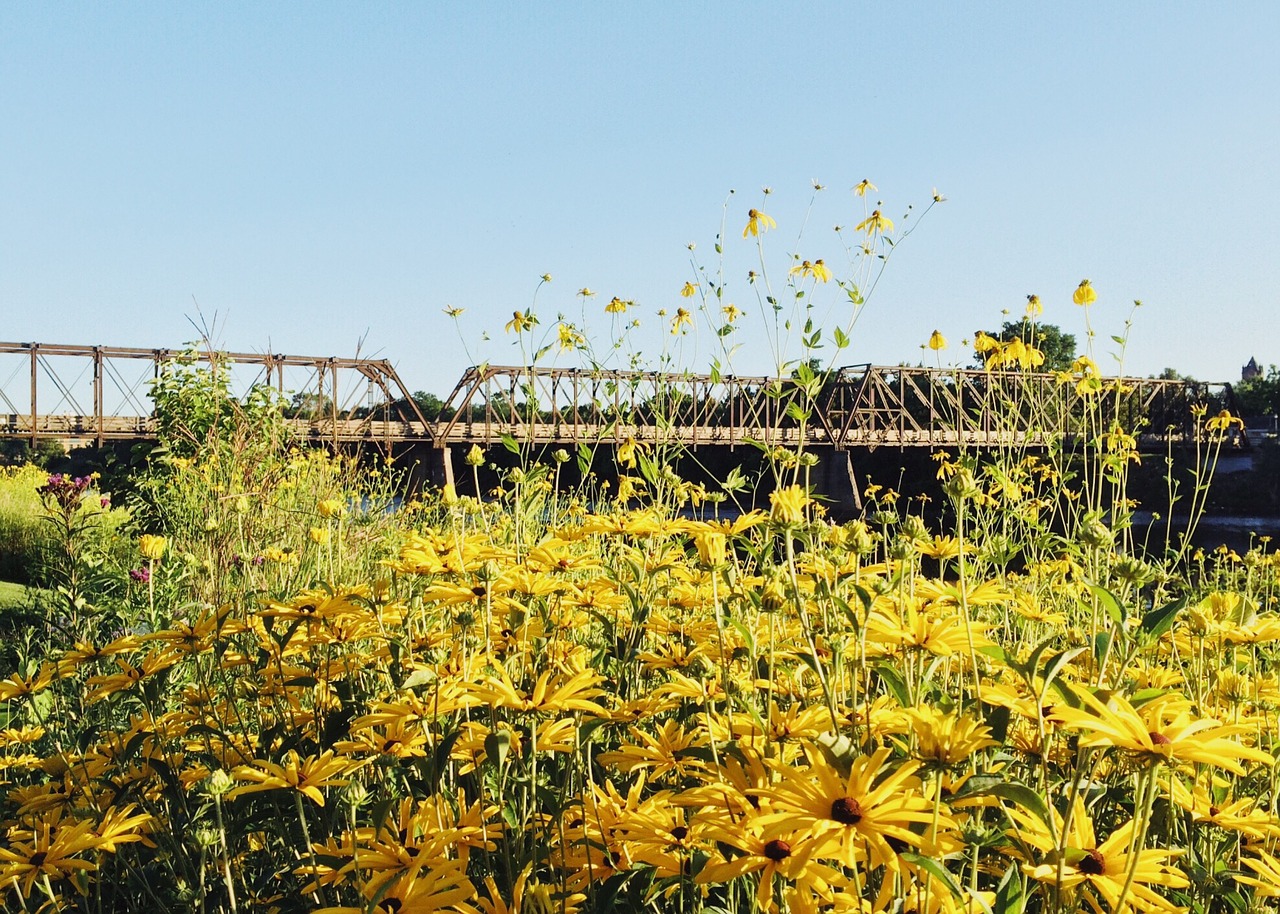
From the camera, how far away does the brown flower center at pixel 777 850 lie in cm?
83

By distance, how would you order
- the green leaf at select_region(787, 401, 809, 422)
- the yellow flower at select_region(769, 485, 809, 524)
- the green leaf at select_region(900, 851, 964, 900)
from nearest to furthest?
the green leaf at select_region(900, 851, 964, 900)
the yellow flower at select_region(769, 485, 809, 524)
the green leaf at select_region(787, 401, 809, 422)

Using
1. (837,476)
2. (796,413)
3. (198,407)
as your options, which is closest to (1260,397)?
(837,476)

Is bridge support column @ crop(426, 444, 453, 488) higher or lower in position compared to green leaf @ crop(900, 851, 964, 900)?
lower

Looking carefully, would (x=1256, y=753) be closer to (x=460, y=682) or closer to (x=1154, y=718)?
(x=1154, y=718)

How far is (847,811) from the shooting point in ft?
2.61

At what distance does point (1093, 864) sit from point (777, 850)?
0.33 meters

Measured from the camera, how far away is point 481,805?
3.49 ft

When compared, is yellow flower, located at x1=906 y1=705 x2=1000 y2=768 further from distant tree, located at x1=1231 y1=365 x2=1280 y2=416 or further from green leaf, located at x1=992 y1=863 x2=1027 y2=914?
distant tree, located at x1=1231 y1=365 x2=1280 y2=416

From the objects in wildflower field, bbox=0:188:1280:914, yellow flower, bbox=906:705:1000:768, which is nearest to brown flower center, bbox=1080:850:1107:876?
wildflower field, bbox=0:188:1280:914

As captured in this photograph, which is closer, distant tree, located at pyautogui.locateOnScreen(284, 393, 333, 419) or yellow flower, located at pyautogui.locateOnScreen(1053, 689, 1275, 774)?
yellow flower, located at pyautogui.locateOnScreen(1053, 689, 1275, 774)

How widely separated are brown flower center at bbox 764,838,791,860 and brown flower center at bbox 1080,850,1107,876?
0.31 m

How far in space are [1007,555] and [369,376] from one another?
22.5m

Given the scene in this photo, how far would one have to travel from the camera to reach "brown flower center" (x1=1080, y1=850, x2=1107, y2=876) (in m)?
0.89

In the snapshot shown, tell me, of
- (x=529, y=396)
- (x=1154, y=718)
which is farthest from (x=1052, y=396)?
(x=1154, y=718)
